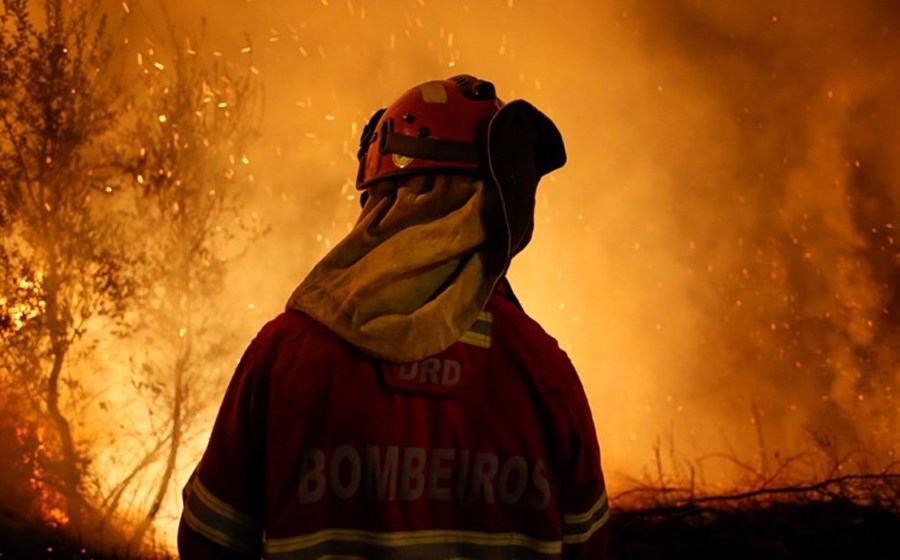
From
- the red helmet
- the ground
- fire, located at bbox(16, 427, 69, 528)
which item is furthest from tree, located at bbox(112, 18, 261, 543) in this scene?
the red helmet

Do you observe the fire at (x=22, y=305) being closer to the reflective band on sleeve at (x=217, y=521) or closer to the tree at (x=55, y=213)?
the tree at (x=55, y=213)

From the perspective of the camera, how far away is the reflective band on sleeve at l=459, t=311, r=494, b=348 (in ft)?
4.74

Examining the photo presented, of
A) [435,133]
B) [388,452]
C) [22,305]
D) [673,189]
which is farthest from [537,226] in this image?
[388,452]

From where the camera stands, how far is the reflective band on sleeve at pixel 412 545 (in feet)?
4.22

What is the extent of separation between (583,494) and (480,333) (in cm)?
46

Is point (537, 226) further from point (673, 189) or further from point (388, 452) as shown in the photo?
point (388, 452)

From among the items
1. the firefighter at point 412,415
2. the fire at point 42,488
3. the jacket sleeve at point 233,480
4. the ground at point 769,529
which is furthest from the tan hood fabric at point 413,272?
the fire at point 42,488

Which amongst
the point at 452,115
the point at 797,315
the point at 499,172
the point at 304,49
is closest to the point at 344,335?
the point at 499,172

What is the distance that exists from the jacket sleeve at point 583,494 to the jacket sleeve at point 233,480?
0.67 meters

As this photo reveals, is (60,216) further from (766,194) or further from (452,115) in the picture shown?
(766,194)

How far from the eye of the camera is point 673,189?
7531mm

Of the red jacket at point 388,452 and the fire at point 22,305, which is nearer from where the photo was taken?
the red jacket at point 388,452

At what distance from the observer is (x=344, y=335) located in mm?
1304

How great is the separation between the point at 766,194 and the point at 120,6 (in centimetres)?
686
